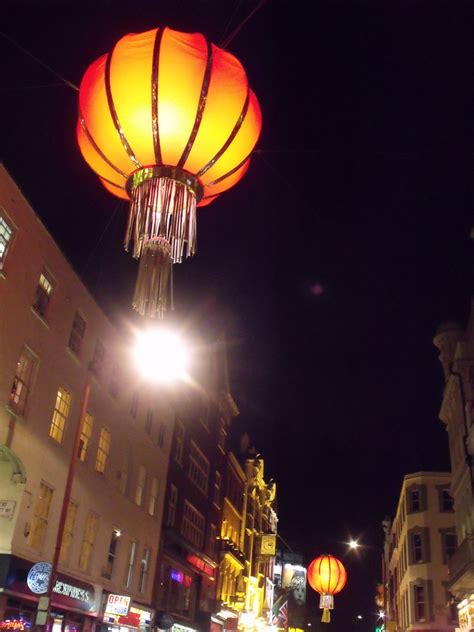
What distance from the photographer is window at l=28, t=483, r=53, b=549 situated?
18.5 meters

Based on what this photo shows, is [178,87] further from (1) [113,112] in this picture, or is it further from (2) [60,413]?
(2) [60,413]

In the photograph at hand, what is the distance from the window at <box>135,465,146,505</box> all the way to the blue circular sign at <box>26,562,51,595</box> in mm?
11778

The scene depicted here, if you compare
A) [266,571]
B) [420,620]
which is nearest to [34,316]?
Answer: [420,620]

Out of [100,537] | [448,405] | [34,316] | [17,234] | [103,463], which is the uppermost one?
[448,405]

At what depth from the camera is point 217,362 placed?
154 ft

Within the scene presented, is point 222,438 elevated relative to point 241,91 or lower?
elevated

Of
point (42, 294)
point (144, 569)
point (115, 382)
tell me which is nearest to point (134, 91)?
point (42, 294)

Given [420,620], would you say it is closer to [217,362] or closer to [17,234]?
[217,362]

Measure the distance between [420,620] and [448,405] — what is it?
58.6ft

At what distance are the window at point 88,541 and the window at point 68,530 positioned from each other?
119 cm

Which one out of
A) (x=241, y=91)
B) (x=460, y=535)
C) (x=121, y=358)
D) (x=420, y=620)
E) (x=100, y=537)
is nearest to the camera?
(x=241, y=91)

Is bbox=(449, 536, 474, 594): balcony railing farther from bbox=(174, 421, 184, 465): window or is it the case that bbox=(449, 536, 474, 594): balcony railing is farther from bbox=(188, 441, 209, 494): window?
bbox=(188, 441, 209, 494): window

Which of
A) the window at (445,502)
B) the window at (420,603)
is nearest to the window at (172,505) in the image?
the window at (420,603)

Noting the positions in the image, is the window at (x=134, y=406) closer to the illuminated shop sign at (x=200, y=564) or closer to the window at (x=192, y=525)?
the window at (x=192, y=525)
